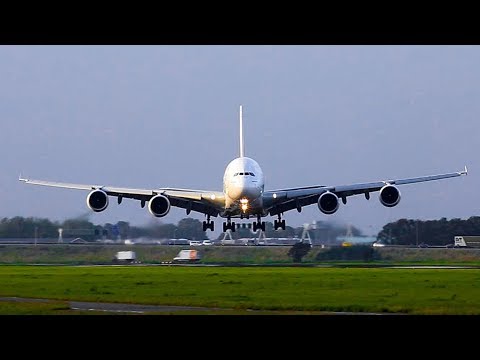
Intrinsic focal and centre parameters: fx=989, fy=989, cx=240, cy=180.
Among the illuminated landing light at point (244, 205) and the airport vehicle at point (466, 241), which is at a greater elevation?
the illuminated landing light at point (244, 205)

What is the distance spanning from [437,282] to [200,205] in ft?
79.1

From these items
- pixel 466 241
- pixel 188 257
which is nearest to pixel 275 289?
pixel 188 257

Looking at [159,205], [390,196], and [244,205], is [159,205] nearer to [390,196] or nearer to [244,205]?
[244,205]

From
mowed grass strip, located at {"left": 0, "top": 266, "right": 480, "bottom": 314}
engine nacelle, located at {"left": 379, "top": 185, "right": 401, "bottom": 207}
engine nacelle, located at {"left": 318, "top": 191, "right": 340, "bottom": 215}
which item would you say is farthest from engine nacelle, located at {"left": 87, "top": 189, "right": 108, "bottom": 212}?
engine nacelle, located at {"left": 379, "top": 185, "right": 401, "bottom": 207}

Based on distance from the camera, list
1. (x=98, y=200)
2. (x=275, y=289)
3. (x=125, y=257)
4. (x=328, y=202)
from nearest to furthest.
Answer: (x=275, y=289) < (x=98, y=200) < (x=328, y=202) < (x=125, y=257)

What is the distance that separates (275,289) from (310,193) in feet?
84.4

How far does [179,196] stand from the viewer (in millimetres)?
59000

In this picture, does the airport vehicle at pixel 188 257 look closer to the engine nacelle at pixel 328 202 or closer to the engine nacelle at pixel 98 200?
the engine nacelle at pixel 98 200

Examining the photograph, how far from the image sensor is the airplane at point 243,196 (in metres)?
55.9

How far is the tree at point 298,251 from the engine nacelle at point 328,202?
6675mm

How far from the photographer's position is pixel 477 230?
77.5 m

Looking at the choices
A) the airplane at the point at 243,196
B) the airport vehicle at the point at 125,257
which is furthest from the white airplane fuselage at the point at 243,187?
the airport vehicle at the point at 125,257
